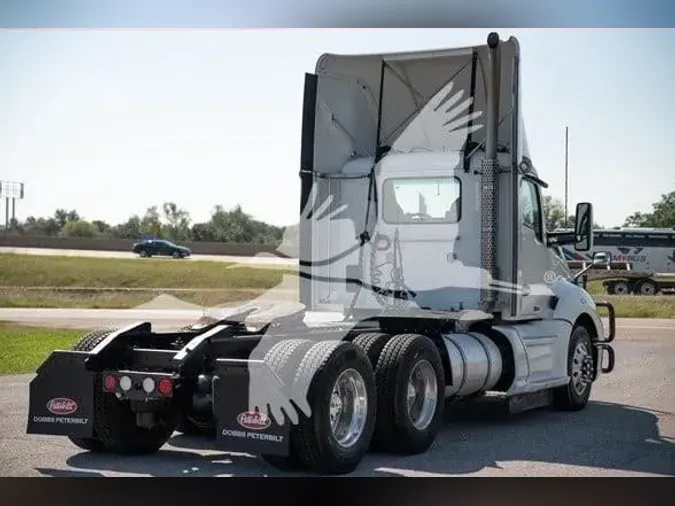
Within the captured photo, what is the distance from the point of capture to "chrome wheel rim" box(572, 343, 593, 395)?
10.4 metres

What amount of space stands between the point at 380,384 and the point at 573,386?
352cm

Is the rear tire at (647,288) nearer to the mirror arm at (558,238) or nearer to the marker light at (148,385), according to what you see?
the mirror arm at (558,238)

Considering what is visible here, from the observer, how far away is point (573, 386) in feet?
33.8

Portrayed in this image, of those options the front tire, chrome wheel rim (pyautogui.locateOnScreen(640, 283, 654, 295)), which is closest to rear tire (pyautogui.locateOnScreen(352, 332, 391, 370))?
the front tire

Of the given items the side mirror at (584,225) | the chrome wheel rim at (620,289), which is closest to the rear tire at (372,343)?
the side mirror at (584,225)

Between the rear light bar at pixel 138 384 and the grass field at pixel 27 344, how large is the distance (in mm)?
6281

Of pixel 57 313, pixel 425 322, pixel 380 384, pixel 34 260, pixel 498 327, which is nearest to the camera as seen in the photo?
pixel 380 384

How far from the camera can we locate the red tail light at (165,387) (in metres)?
6.84

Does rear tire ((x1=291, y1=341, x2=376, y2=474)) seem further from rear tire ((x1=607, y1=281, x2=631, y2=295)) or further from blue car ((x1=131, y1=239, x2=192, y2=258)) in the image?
rear tire ((x1=607, y1=281, x2=631, y2=295))

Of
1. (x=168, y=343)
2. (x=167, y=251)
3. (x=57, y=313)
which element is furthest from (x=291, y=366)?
(x=57, y=313)

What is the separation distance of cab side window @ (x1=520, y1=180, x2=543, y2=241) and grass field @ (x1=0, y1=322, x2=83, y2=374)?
6336mm

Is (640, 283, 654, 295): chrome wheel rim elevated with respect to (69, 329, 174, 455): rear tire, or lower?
elevated

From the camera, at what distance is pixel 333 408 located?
6902 millimetres

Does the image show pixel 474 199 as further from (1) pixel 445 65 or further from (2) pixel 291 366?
(2) pixel 291 366
